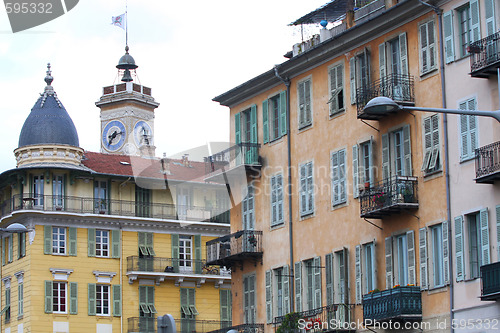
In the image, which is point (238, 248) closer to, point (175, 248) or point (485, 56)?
point (485, 56)

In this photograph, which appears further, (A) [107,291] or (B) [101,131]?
(B) [101,131]

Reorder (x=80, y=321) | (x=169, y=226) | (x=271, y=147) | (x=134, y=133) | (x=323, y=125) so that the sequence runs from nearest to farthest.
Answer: (x=323, y=125) < (x=271, y=147) < (x=80, y=321) < (x=169, y=226) < (x=134, y=133)

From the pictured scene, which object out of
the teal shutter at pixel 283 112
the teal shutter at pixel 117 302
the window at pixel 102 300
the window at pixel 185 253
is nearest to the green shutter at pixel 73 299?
the window at pixel 102 300

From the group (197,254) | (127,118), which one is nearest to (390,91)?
(197,254)

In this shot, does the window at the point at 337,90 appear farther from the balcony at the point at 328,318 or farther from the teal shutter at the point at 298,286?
the balcony at the point at 328,318

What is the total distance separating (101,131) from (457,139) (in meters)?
81.7

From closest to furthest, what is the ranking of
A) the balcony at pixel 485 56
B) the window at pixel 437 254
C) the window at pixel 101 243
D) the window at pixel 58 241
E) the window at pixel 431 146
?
1. the balcony at pixel 485 56
2. the window at pixel 437 254
3. the window at pixel 431 146
4. the window at pixel 58 241
5. the window at pixel 101 243

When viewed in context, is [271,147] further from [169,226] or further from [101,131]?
[101,131]

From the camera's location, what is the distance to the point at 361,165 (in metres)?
44.8

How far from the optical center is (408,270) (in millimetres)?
41156

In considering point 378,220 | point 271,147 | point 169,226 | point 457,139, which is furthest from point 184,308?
point 457,139

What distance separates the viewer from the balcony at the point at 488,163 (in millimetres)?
36781

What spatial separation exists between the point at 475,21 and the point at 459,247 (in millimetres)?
7522

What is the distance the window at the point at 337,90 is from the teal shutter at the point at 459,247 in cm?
925
